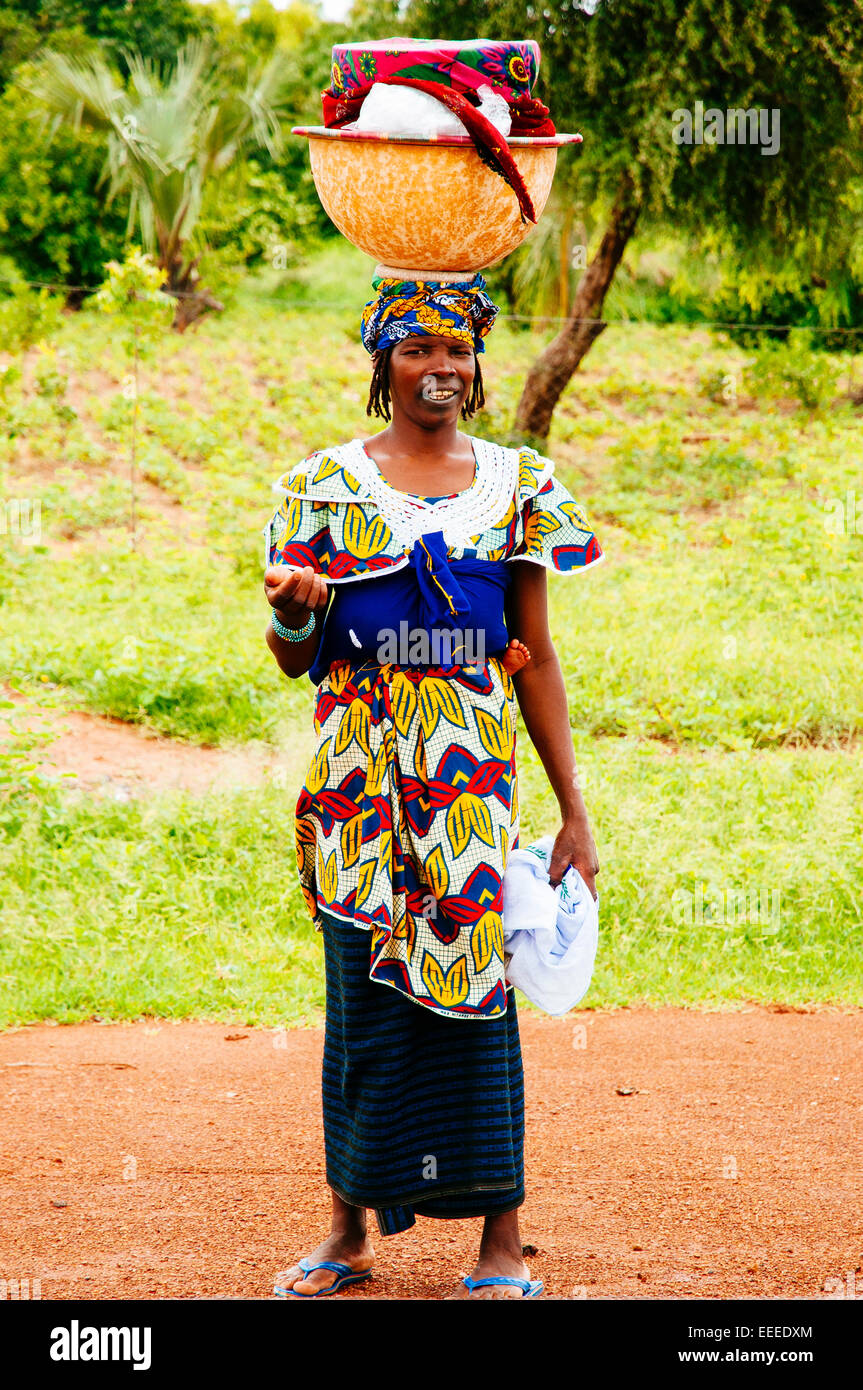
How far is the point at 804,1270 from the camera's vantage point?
272cm

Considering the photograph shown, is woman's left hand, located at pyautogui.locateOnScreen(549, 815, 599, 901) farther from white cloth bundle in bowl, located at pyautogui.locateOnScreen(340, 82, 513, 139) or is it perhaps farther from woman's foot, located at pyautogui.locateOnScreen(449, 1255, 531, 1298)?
white cloth bundle in bowl, located at pyautogui.locateOnScreen(340, 82, 513, 139)

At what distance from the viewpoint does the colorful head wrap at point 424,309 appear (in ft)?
7.93

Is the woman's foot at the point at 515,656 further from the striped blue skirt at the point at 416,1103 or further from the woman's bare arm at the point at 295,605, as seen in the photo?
the striped blue skirt at the point at 416,1103

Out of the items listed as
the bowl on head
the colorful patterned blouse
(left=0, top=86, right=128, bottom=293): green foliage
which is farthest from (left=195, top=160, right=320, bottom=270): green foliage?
the colorful patterned blouse

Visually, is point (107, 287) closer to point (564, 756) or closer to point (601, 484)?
point (601, 484)

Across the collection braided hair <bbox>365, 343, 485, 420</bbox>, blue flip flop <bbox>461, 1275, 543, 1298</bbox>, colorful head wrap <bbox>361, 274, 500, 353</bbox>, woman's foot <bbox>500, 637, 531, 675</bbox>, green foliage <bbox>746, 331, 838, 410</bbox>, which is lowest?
blue flip flop <bbox>461, 1275, 543, 1298</bbox>

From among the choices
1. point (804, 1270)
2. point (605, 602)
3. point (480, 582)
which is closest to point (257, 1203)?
point (804, 1270)

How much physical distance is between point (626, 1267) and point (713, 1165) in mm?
635

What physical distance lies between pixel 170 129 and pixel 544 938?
1507cm

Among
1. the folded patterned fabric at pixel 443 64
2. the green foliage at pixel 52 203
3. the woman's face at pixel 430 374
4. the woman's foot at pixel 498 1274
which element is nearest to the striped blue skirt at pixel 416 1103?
the woman's foot at pixel 498 1274

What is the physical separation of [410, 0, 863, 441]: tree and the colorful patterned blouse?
7993mm

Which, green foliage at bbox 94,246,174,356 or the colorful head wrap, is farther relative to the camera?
green foliage at bbox 94,246,174,356

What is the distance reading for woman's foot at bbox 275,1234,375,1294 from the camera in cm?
260

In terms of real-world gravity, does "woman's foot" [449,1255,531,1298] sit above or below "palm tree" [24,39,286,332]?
below
